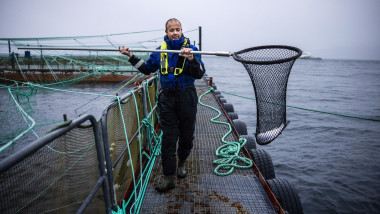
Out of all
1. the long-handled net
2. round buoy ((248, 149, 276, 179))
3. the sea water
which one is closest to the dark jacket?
the long-handled net

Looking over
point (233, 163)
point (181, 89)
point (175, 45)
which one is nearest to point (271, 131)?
point (233, 163)

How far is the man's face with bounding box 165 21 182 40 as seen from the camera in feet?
10.3

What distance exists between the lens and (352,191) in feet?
22.6

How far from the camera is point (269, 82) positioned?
3.50m

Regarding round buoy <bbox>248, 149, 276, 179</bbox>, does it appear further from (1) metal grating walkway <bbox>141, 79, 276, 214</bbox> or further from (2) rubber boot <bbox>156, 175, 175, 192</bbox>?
(2) rubber boot <bbox>156, 175, 175, 192</bbox>

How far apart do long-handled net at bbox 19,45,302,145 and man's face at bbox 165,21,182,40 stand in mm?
406

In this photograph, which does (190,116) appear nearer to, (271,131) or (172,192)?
(172,192)

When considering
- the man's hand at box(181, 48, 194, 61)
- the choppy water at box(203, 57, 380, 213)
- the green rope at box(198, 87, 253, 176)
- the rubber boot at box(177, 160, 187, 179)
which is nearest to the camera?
the man's hand at box(181, 48, 194, 61)

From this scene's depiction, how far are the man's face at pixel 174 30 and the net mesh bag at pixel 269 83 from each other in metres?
0.88


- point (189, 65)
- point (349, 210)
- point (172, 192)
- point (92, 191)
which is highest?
point (189, 65)

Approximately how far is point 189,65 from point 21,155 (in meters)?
2.21

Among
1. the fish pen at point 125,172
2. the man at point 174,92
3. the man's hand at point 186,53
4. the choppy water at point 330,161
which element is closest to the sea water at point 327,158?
the choppy water at point 330,161

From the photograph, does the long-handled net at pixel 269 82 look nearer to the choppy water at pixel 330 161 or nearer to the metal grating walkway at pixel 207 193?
the metal grating walkway at pixel 207 193

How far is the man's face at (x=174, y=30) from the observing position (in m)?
3.13
